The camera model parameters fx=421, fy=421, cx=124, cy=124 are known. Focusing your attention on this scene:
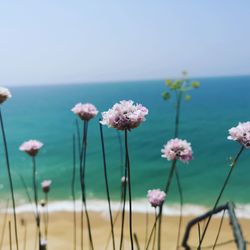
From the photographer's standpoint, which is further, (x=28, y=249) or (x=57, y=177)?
(x=57, y=177)

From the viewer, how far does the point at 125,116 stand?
5.26 feet

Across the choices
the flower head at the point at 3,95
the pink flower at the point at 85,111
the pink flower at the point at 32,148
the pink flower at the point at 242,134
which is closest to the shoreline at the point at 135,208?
the pink flower at the point at 32,148

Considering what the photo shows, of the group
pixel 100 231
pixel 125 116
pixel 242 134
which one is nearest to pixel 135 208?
pixel 100 231

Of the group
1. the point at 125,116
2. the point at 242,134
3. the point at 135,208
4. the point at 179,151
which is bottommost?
the point at 135,208

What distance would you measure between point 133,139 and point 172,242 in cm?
1705

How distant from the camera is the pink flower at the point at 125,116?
5.20 ft

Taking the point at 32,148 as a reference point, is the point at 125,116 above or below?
above

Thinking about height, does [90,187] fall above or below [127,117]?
below

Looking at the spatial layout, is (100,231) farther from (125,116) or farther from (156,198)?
(125,116)

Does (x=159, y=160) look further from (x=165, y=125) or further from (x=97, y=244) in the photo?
(x=165, y=125)

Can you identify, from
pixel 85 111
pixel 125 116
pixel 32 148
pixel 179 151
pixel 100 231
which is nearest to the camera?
pixel 125 116

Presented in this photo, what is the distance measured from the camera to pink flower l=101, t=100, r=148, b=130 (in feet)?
5.20

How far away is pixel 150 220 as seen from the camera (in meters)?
9.51

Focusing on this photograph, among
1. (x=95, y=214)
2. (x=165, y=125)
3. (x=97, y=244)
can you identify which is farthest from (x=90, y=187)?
(x=165, y=125)
